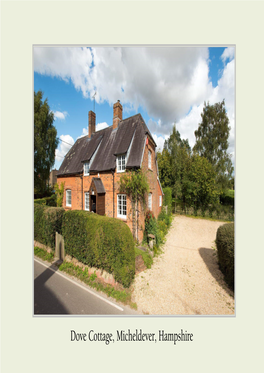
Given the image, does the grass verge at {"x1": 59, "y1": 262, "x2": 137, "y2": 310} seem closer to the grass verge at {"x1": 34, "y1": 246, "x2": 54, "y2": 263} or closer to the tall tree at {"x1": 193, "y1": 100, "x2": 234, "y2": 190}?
the grass verge at {"x1": 34, "y1": 246, "x2": 54, "y2": 263}

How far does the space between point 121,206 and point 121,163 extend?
3.20 m

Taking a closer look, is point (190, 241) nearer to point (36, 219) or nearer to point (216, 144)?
point (36, 219)

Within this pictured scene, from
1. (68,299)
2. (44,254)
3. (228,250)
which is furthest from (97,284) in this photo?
(228,250)

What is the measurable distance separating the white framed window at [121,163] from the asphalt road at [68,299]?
6.87 meters

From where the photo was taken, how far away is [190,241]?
1001cm

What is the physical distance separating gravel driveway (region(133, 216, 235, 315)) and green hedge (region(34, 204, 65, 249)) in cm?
512

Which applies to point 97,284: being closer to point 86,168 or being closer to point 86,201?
point 86,201

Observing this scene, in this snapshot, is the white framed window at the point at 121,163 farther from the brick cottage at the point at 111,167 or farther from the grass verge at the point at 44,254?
the grass verge at the point at 44,254

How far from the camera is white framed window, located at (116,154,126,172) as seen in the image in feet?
31.1

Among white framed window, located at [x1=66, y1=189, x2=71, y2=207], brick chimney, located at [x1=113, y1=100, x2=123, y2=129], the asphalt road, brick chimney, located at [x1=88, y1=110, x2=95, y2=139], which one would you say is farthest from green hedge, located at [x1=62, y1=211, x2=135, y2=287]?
brick chimney, located at [x1=88, y1=110, x2=95, y2=139]

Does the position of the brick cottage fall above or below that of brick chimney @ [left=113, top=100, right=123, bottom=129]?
below

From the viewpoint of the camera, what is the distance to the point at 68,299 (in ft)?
14.6

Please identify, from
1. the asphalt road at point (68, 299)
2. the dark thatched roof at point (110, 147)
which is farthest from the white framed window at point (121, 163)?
the asphalt road at point (68, 299)
